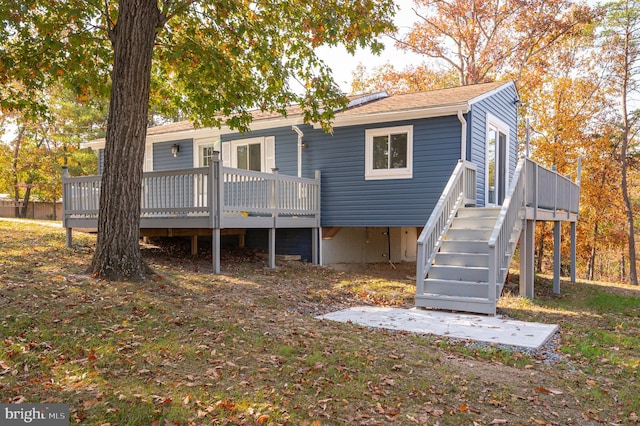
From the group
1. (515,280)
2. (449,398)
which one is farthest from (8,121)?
(449,398)

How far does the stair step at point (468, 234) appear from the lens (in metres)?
8.63

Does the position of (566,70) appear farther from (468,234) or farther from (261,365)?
(261,365)

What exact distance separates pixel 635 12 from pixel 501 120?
1324 cm

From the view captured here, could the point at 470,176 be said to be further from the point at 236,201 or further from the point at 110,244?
the point at 110,244

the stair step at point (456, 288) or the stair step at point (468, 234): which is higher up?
the stair step at point (468, 234)

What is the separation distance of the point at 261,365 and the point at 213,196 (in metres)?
5.62

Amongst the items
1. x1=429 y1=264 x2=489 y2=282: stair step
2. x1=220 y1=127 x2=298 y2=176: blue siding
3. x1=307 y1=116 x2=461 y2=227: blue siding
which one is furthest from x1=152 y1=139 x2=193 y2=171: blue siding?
x1=429 y1=264 x2=489 y2=282: stair step

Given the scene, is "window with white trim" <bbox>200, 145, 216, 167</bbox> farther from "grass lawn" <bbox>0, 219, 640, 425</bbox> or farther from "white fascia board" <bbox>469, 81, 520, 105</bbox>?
"white fascia board" <bbox>469, 81, 520, 105</bbox>

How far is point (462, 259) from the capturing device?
8.18 metres

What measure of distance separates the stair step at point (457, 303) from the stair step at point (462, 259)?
67 centimetres

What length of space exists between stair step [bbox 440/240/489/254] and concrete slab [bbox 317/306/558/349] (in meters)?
1.24

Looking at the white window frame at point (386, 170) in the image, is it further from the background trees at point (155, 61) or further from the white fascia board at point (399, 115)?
the background trees at point (155, 61)

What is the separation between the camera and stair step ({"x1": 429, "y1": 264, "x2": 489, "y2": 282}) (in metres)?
7.82

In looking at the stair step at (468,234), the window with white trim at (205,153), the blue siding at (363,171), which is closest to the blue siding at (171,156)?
the window with white trim at (205,153)
